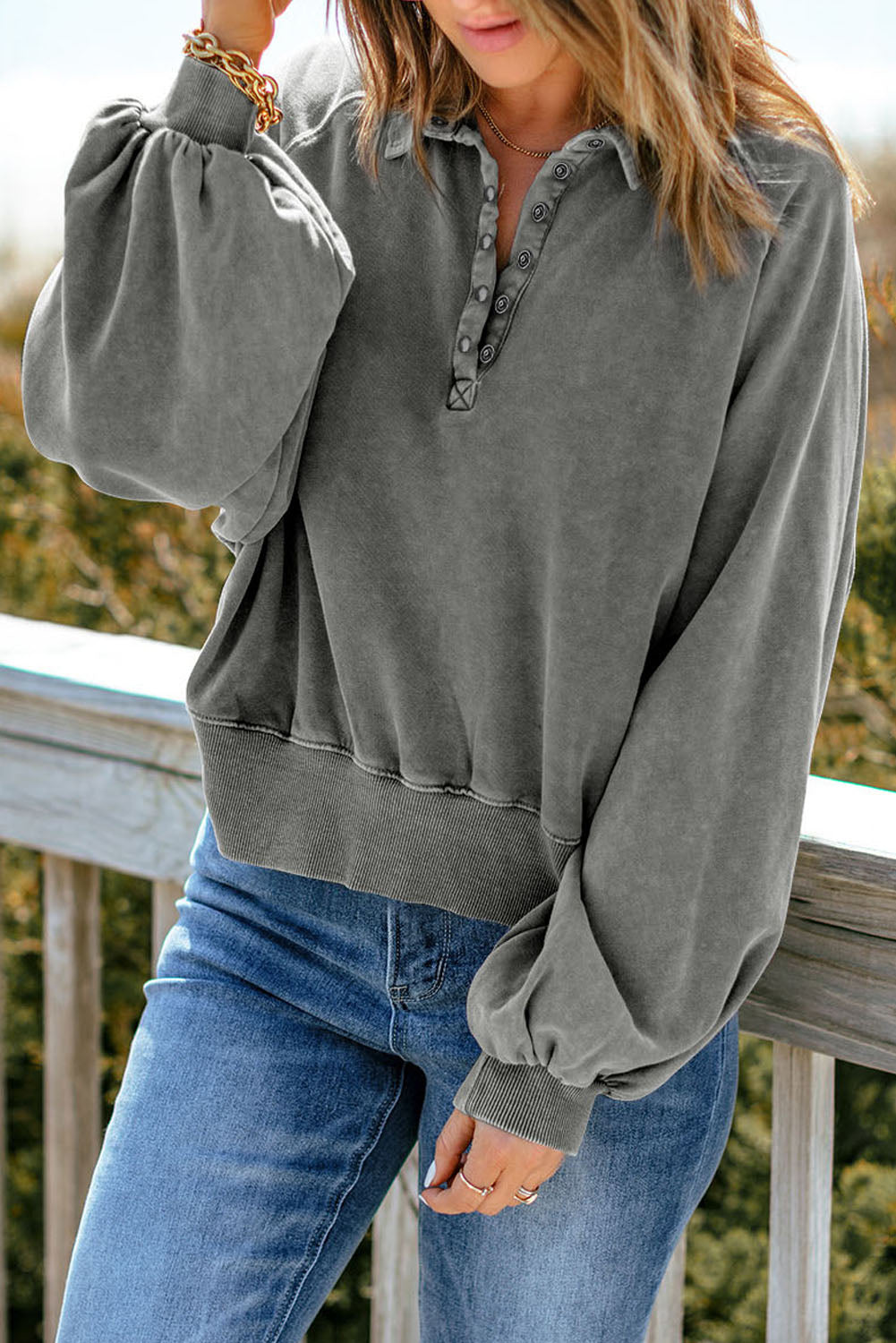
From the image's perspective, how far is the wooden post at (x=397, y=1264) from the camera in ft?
4.62

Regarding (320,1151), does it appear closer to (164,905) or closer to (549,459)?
(164,905)

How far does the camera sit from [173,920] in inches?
59.5

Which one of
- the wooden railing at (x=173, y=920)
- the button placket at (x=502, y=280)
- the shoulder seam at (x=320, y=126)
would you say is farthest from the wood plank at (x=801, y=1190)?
the shoulder seam at (x=320, y=126)

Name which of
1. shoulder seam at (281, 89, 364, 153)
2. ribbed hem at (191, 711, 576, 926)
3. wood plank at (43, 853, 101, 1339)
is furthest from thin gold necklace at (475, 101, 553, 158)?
wood plank at (43, 853, 101, 1339)

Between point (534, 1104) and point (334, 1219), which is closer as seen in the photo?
point (534, 1104)

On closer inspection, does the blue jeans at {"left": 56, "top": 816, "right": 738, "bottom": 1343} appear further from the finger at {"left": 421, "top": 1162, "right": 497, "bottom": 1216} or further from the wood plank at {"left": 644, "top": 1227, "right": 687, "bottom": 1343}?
the wood plank at {"left": 644, "top": 1227, "right": 687, "bottom": 1343}

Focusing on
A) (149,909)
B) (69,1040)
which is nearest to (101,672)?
(69,1040)

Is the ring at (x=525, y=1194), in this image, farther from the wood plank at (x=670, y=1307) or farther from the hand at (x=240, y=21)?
the hand at (x=240, y=21)

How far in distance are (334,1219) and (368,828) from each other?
Answer: 0.33m

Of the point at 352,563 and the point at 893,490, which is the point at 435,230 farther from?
the point at 893,490

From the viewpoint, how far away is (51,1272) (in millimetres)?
1616

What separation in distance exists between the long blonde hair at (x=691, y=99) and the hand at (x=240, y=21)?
0.48 feet

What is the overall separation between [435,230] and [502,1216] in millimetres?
759

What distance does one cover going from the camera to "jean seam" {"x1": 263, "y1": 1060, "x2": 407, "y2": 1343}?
1181 millimetres
